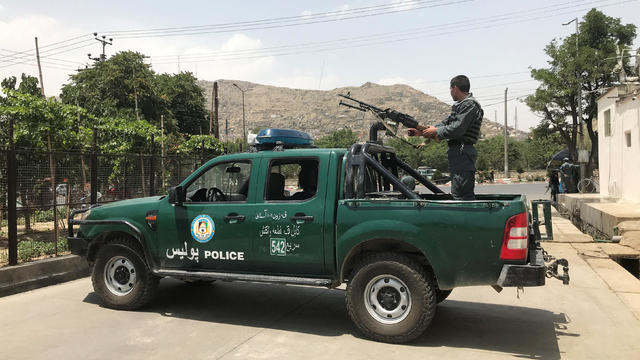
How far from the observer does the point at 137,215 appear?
5848 mm

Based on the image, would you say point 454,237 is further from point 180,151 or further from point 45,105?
point 180,151

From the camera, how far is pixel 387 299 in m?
4.75

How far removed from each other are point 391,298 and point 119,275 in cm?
348

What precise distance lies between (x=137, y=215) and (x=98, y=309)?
1.29m

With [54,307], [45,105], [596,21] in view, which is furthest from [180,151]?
[596,21]

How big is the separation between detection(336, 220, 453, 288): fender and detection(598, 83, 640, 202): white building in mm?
12001

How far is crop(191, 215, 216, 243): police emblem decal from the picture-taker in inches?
216

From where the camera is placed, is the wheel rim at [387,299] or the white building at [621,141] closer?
the wheel rim at [387,299]

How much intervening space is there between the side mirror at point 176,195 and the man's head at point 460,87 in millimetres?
3333

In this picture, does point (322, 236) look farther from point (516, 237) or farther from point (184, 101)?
point (184, 101)

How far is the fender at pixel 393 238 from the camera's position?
4520 millimetres

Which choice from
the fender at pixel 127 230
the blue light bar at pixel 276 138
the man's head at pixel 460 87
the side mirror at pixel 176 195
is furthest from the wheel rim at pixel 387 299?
the fender at pixel 127 230

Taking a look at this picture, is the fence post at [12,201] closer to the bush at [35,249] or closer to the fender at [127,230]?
the bush at [35,249]

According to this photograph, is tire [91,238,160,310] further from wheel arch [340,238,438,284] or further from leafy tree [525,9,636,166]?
leafy tree [525,9,636,166]
